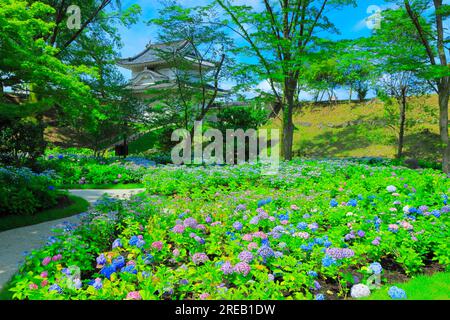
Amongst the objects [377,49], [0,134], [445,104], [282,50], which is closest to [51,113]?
[0,134]

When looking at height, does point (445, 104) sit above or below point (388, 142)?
above

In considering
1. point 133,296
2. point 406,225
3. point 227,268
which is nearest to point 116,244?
point 133,296

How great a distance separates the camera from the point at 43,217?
605 centimetres

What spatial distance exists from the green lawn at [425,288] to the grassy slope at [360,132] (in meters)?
14.0

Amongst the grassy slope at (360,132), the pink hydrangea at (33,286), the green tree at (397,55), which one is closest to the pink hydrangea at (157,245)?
the pink hydrangea at (33,286)

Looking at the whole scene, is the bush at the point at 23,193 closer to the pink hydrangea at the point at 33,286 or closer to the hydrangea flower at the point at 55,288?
the pink hydrangea at the point at 33,286

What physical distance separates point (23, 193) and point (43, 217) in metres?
0.64

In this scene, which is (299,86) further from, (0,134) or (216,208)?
(216,208)

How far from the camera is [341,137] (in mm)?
21578

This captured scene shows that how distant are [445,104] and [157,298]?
39.1 feet

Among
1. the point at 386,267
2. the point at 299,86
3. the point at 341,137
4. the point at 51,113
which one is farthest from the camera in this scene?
the point at 51,113

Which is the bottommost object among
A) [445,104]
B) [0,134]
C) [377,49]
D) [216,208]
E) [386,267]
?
[386,267]
